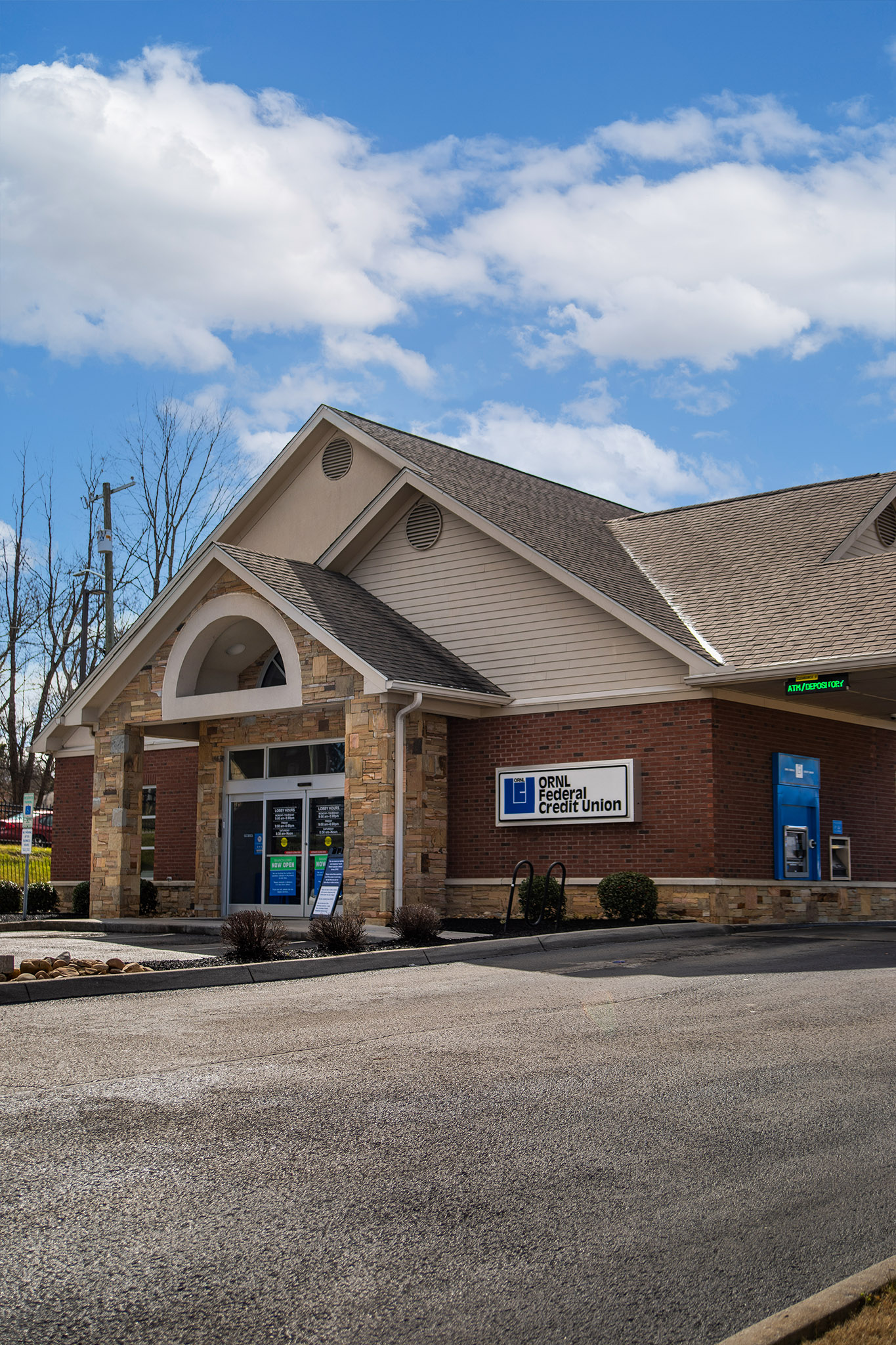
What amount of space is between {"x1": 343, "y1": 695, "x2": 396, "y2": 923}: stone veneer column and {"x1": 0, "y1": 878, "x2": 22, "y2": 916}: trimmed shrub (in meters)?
9.52

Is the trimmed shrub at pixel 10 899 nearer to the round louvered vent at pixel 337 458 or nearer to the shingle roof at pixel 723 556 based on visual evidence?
the round louvered vent at pixel 337 458

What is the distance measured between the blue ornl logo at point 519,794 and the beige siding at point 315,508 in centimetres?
623

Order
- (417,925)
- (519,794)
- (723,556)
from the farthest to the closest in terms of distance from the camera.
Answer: (723,556) < (519,794) < (417,925)

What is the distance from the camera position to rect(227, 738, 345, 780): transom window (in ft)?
69.1

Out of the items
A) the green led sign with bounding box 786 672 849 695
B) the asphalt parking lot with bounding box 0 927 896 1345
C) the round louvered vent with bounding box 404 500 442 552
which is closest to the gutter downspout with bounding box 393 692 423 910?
the round louvered vent with bounding box 404 500 442 552

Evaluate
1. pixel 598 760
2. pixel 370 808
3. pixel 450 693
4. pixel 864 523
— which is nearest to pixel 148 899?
pixel 370 808

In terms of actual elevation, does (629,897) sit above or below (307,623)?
below

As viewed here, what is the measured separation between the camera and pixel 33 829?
34156 mm

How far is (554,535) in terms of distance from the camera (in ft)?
71.3

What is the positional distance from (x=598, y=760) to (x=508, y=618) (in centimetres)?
296

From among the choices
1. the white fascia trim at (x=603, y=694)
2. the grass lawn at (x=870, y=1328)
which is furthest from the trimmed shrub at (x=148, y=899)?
the grass lawn at (x=870, y=1328)

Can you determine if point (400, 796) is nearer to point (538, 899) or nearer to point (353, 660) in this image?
point (353, 660)

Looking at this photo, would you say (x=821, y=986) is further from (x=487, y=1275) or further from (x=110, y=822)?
(x=110, y=822)

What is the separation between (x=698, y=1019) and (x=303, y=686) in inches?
427
